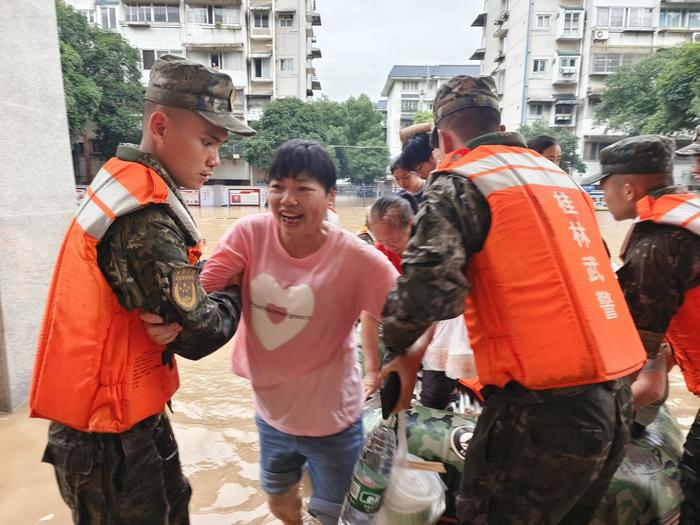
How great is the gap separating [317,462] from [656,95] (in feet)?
92.0

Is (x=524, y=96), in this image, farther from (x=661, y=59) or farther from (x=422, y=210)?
(x=422, y=210)

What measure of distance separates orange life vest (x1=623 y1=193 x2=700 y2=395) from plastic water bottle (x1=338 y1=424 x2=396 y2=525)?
55.7 inches

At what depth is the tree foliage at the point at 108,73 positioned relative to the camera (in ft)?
82.4

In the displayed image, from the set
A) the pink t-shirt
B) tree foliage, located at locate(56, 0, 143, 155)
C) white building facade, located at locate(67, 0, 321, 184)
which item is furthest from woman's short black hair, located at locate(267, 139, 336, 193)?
white building facade, located at locate(67, 0, 321, 184)

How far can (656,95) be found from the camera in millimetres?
23141

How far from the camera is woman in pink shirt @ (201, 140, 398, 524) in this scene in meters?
1.80

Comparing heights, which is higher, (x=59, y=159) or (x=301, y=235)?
(x=59, y=159)

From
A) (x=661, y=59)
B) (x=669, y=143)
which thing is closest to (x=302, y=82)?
(x=661, y=59)

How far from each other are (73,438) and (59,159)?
3.41 metres

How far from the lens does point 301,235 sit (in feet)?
6.01

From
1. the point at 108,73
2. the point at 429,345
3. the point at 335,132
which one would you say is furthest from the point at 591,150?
the point at 429,345

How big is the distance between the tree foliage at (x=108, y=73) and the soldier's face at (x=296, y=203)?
26295 millimetres

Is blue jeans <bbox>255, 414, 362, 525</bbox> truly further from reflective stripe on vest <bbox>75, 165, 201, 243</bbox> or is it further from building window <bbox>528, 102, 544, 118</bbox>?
building window <bbox>528, 102, 544, 118</bbox>

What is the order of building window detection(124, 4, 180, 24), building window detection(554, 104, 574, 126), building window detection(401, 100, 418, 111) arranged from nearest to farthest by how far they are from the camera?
1. building window detection(124, 4, 180, 24)
2. building window detection(554, 104, 574, 126)
3. building window detection(401, 100, 418, 111)
